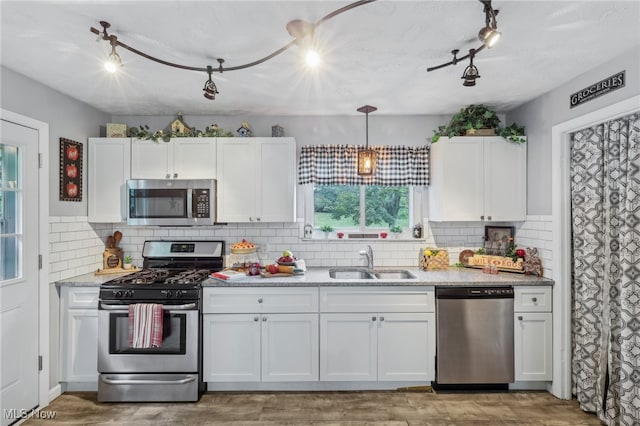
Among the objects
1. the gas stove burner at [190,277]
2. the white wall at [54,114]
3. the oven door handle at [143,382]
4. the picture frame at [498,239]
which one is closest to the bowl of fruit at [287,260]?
the gas stove burner at [190,277]

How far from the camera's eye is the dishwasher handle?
2.85m

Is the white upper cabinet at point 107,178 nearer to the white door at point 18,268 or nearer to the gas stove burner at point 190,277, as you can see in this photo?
the white door at point 18,268

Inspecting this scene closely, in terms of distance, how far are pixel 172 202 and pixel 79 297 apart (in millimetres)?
1066

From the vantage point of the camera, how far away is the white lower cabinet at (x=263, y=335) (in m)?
2.88

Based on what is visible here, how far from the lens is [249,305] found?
2887 millimetres

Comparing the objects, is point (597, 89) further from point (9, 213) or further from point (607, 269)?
point (9, 213)

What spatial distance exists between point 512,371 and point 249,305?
2233 millimetres

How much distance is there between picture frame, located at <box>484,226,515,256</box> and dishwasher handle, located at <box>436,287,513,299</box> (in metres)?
0.67

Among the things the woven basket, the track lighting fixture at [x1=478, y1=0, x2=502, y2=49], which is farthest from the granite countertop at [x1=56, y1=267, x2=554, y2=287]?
the track lighting fixture at [x1=478, y1=0, x2=502, y2=49]

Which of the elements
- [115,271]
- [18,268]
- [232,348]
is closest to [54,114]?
[18,268]

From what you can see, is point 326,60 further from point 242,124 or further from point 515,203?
point 515,203

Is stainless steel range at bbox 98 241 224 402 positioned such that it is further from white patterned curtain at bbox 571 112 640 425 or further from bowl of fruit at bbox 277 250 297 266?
white patterned curtain at bbox 571 112 640 425

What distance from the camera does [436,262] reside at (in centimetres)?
343

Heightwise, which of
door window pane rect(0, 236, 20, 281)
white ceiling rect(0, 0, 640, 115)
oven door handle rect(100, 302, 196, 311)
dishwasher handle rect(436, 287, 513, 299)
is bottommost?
oven door handle rect(100, 302, 196, 311)
